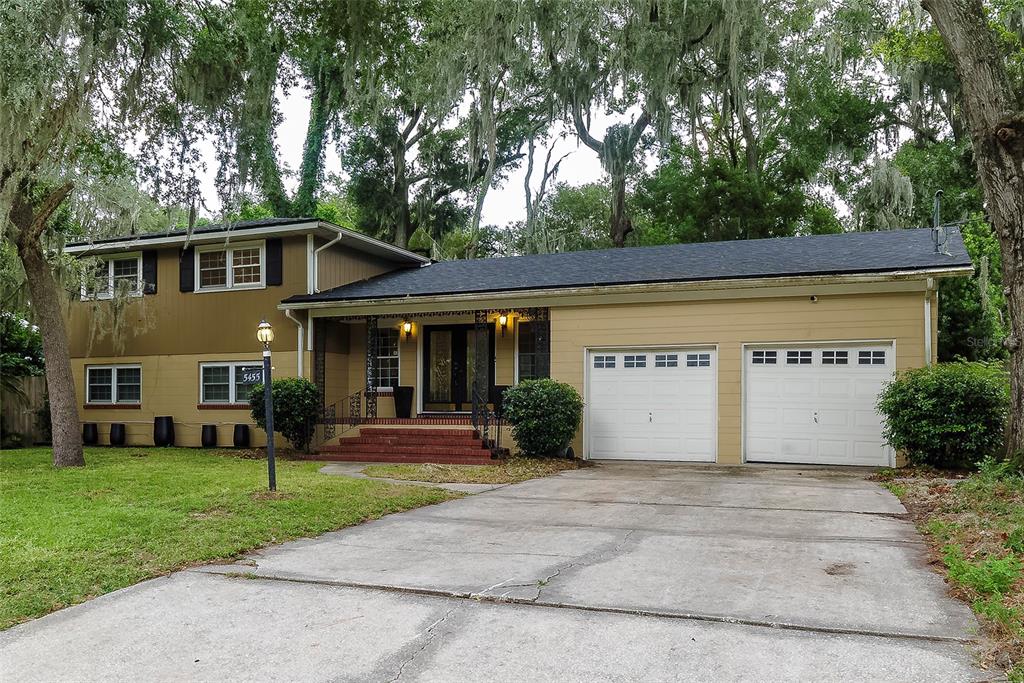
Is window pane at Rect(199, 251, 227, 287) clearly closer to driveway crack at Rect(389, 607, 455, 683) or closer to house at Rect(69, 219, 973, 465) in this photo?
house at Rect(69, 219, 973, 465)

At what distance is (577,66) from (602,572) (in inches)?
652

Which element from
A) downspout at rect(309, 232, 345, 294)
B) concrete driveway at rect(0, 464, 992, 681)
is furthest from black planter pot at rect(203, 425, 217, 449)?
concrete driveway at rect(0, 464, 992, 681)

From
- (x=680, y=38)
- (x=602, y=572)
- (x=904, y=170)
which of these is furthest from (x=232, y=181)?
(x=904, y=170)

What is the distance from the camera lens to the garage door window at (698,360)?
39.4 feet

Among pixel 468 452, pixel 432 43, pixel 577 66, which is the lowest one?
pixel 468 452

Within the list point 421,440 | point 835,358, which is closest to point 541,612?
point 835,358

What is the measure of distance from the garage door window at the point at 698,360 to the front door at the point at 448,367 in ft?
15.2

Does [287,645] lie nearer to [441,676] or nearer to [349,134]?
[441,676]

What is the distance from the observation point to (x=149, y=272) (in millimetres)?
16109

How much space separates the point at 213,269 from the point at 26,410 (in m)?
5.15

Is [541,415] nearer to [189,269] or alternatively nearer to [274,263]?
[274,263]

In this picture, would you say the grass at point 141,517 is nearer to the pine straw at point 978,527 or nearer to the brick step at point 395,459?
the brick step at point 395,459

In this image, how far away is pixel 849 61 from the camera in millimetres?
21828

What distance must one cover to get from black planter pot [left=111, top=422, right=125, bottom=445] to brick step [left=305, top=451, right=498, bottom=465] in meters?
5.32
